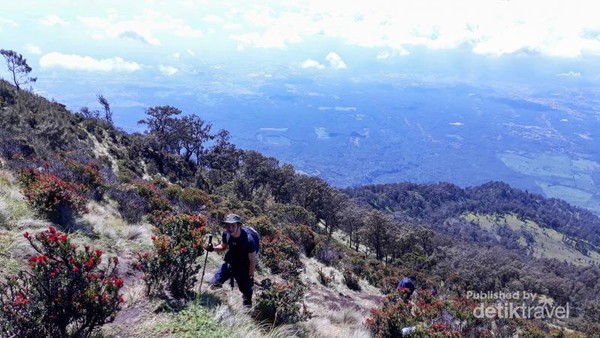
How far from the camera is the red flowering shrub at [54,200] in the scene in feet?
27.1

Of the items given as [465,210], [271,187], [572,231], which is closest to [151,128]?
[271,187]

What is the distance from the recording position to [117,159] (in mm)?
31969

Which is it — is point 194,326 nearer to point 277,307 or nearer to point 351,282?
point 277,307

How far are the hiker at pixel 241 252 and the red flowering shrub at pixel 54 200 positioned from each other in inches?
152

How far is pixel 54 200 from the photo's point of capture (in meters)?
8.43

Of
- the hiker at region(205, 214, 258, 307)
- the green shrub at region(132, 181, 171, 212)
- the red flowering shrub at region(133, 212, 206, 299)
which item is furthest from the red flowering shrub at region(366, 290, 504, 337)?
the green shrub at region(132, 181, 171, 212)

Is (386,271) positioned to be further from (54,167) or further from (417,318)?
(54,167)

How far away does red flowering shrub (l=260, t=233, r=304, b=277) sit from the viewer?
11.8m

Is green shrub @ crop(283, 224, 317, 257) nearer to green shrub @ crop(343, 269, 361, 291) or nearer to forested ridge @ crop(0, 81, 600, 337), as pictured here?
forested ridge @ crop(0, 81, 600, 337)

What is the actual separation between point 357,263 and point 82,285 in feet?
53.0

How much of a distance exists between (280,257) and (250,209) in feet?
50.5

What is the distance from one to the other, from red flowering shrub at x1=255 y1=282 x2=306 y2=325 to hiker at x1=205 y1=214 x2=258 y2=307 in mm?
337

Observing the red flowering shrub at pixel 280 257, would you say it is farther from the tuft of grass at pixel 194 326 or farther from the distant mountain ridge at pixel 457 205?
the distant mountain ridge at pixel 457 205

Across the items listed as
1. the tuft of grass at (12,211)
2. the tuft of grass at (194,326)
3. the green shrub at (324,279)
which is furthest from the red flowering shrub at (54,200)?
the green shrub at (324,279)
